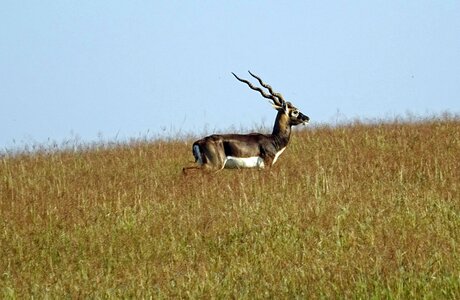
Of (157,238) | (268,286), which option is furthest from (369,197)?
(268,286)

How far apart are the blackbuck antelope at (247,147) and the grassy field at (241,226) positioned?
260 mm

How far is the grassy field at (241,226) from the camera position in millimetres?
6195

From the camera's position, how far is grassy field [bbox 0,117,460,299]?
6.20 meters

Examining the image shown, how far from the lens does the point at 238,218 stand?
29.9 ft

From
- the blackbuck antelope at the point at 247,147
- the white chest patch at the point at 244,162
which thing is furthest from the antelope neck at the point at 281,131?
the white chest patch at the point at 244,162

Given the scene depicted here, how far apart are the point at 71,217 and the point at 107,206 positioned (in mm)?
590

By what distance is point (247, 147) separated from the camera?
13.5 meters

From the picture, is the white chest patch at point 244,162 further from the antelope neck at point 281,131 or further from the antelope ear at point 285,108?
the antelope ear at point 285,108

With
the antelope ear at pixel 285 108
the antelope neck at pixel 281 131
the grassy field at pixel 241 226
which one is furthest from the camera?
the antelope ear at pixel 285 108

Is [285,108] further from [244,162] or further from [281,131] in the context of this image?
[244,162]

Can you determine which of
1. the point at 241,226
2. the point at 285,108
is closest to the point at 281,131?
the point at 285,108

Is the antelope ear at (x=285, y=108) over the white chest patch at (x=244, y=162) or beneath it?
over

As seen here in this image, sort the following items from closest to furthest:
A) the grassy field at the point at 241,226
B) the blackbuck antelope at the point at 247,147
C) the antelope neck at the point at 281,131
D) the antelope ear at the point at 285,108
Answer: the grassy field at the point at 241,226, the blackbuck antelope at the point at 247,147, the antelope neck at the point at 281,131, the antelope ear at the point at 285,108

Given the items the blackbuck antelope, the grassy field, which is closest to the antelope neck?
the blackbuck antelope
